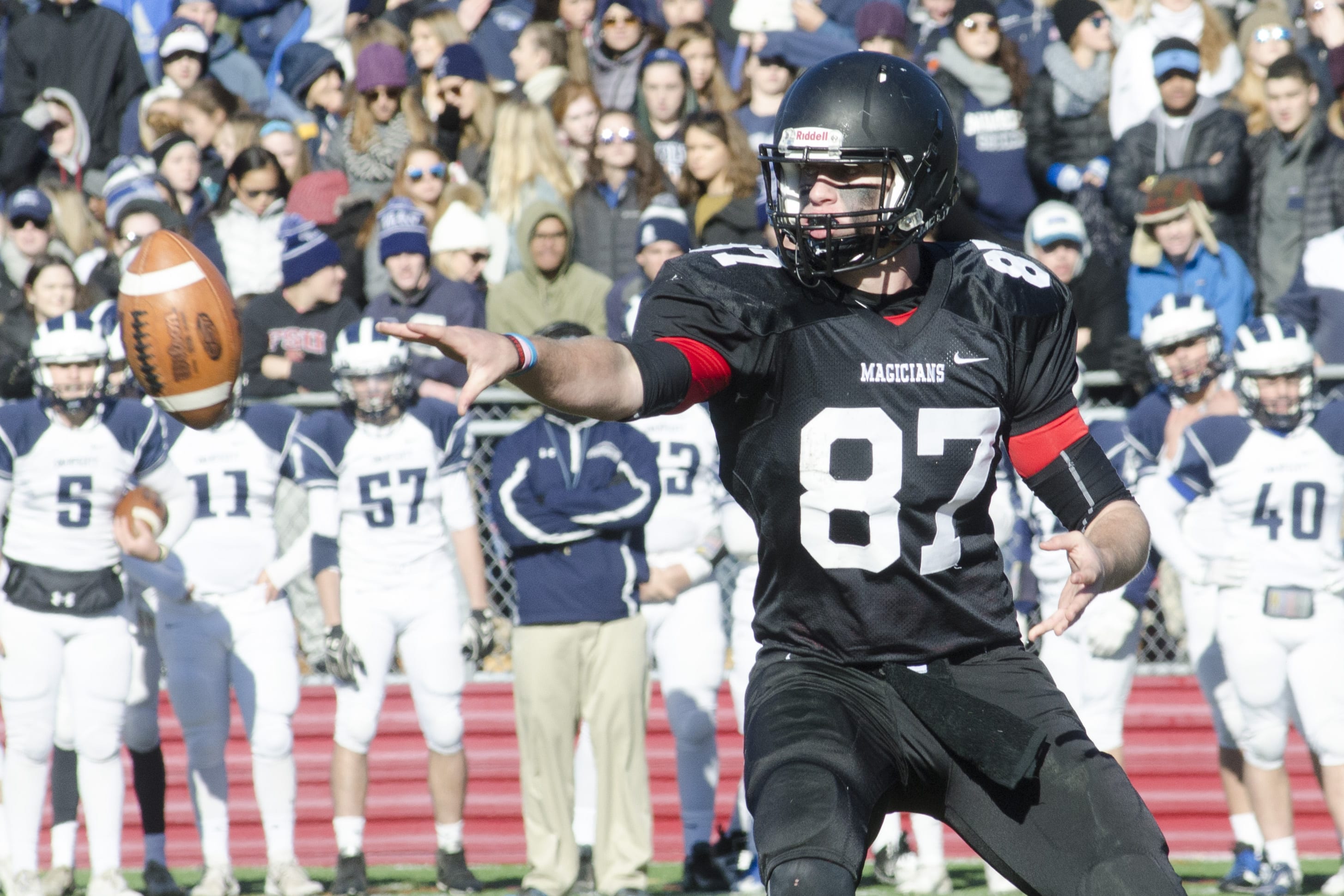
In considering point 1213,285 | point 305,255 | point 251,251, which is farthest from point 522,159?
point 1213,285

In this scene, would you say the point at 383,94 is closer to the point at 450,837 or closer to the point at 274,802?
the point at 274,802

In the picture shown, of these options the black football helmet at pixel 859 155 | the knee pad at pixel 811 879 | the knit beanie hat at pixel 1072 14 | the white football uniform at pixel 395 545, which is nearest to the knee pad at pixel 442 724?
the white football uniform at pixel 395 545

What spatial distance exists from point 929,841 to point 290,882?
2.66 metres

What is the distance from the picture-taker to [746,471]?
11.2 ft

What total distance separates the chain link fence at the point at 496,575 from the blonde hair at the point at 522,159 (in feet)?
4.06

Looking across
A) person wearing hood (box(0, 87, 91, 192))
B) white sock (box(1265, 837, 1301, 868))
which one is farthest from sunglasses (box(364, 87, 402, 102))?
white sock (box(1265, 837, 1301, 868))

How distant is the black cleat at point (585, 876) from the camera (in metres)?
7.11

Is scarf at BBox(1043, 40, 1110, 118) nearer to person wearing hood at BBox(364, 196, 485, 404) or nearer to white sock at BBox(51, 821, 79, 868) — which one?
person wearing hood at BBox(364, 196, 485, 404)

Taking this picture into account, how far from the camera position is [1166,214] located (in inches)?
316

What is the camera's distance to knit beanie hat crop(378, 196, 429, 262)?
8.26 metres

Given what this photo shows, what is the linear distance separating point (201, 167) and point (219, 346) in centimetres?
519

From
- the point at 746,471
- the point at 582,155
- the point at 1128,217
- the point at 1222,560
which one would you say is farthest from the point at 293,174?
the point at 746,471

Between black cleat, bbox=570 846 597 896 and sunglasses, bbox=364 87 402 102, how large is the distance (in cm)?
439

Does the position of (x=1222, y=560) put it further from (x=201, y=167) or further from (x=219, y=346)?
(x=201, y=167)
